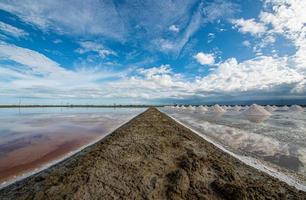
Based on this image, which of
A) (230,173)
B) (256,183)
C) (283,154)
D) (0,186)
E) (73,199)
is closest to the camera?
(73,199)

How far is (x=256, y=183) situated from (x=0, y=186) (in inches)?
228

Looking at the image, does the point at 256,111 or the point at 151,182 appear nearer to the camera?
the point at 151,182

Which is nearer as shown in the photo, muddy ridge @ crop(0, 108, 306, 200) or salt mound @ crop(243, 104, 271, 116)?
muddy ridge @ crop(0, 108, 306, 200)

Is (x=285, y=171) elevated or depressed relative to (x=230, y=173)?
depressed

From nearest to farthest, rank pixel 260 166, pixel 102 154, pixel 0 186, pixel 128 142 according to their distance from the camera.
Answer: pixel 0 186 < pixel 102 154 < pixel 260 166 < pixel 128 142

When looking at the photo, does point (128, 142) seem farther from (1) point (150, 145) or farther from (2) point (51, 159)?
(2) point (51, 159)

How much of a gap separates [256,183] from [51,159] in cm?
659

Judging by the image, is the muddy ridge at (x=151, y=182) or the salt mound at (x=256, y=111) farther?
the salt mound at (x=256, y=111)

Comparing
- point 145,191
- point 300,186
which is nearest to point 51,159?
point 145,191

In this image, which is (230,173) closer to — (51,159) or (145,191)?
(145,191)

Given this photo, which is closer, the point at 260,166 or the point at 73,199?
the point at 73,199

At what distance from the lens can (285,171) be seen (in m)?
5.67

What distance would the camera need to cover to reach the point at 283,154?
773 centimetres

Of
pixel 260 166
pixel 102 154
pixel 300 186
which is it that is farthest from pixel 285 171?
pixel 102 154
